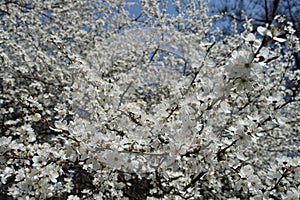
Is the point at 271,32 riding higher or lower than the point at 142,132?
higher

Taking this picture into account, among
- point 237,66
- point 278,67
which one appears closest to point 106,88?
point 237,66

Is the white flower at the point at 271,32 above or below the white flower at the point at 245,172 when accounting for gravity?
above

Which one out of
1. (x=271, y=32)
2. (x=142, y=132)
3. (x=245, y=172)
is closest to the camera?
(x=271, y=32)

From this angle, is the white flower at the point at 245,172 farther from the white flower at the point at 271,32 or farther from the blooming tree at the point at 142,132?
the white flower at the point at 271,32

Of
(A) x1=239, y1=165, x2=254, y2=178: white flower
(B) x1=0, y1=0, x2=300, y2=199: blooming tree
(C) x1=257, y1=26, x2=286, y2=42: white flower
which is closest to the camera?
(C) x1=257, y1=26, x2=286, y2=42: white flower

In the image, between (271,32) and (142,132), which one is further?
(142,132)

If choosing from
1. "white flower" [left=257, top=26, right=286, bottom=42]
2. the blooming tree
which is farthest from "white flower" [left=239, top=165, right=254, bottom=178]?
"white flower" [left=257, top=26, right=286, bottom=42]

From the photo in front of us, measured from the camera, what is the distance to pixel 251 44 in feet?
4.45

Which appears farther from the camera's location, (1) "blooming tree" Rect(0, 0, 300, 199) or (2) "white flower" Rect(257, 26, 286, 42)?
(1) "blooming tree" Rect(0, 0, 300, 199)

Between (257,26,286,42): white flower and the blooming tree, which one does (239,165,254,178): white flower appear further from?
(257,26,286,42): white flower

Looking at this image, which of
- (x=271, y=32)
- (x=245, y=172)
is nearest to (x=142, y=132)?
(x=245, y=172)

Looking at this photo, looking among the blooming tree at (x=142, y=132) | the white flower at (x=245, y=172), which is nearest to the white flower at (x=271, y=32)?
the blooming tree at (x=142, y=132)

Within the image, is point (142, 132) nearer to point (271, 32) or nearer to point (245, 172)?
point (245, 172)

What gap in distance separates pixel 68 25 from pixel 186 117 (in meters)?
5.63
